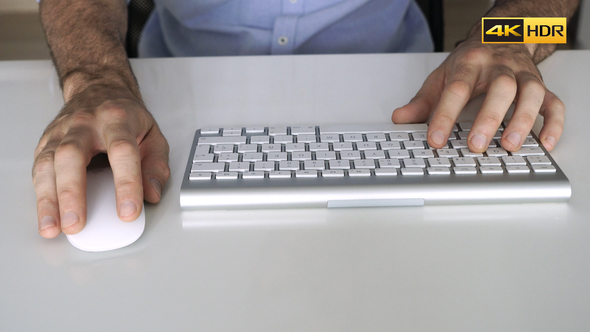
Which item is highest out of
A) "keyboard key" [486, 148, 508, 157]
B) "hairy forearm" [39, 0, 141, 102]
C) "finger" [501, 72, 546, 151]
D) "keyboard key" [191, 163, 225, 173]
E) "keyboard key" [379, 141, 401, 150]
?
"finger" [501, 72, 546, 151]

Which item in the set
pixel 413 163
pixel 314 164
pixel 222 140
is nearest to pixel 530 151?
pixel 413 163

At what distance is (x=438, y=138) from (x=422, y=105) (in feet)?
0.35

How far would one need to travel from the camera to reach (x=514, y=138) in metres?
0.52

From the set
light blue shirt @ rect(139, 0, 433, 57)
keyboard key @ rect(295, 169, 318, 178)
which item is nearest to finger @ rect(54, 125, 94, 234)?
keyboard key @ rect(295, 169, 318, 178)

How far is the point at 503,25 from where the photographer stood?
0.82m

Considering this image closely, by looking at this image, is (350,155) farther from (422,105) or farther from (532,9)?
(532,9)

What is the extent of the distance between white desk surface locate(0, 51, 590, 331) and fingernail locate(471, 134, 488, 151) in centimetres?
8

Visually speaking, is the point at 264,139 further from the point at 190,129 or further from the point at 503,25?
the point at 503,25

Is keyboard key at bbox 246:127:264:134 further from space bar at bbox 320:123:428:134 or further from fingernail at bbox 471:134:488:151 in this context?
fingernail at bbox 471:134:488:151

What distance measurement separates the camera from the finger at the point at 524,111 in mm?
525

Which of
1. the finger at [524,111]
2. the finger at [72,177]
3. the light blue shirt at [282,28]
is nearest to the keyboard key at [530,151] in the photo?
the finger at [524,111]

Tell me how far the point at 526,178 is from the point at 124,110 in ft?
1.41

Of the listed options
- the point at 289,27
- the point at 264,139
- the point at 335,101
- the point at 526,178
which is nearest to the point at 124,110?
the point at 264,139

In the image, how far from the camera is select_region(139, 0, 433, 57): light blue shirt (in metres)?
0.98
